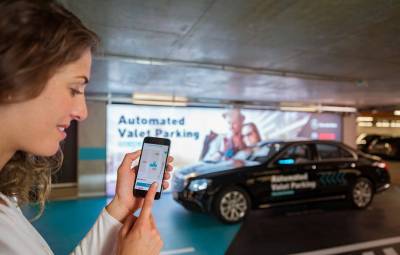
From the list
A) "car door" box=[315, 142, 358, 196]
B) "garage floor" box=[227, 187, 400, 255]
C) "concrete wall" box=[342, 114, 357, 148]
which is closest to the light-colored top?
"garage floor" box=[227, 187, 400, 255]

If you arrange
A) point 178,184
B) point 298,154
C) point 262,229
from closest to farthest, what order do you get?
point 262,229 < point 178,184 < point 298,154

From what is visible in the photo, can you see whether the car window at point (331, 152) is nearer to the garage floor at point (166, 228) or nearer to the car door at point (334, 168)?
the car door at point (334, 168)

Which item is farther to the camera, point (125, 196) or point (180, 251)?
point (180, 251)

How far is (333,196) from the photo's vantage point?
5516mm

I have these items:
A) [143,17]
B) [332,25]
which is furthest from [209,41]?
[332,25]

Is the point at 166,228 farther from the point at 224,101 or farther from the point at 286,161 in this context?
the point at 224,101

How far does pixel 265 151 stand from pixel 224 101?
127 inches

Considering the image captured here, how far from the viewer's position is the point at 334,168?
5.52 m

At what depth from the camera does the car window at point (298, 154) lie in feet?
17.4

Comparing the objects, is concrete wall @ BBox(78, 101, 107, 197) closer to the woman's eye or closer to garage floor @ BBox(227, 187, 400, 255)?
garage floor @ BBox(227, 187, 400, 255)

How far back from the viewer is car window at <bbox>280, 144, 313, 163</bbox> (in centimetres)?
529

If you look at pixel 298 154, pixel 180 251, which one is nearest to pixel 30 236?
pixel 180 251

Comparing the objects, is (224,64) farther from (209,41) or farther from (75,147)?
(75,147)

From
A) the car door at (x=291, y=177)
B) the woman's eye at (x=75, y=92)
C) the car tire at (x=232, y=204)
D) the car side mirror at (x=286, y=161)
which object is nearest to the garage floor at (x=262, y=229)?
the car tire at (x=232, y=204)
